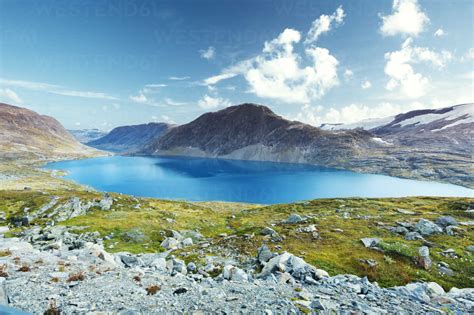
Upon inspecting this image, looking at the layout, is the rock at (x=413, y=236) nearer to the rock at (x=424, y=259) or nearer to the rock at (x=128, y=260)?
the rock at (x=424, y=259)

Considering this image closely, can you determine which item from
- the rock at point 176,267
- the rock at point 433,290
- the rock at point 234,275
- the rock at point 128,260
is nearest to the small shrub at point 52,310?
the rock at point 176,267

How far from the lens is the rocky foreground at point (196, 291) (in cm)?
1384

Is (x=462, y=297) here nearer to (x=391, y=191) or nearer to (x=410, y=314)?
(x=410, y=314)

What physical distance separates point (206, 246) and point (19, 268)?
1875cm

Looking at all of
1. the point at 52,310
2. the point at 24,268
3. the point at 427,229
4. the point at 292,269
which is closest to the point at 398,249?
the point at 427,229

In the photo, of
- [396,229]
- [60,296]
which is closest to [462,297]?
[396,229]

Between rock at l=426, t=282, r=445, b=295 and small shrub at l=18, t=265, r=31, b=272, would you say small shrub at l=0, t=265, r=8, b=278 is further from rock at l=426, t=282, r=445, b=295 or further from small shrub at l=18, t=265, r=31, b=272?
rock at l=426, t=282, r=445, b=295

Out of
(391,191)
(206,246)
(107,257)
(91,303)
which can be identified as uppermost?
(91,303)

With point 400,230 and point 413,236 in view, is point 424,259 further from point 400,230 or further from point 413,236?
point 400,230

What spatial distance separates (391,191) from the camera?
567ft

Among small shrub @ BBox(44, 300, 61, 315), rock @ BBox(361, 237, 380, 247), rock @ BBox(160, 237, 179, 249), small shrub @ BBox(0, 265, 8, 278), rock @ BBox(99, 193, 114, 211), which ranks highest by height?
small shrub @ BBox(44, 300, 61, 315)

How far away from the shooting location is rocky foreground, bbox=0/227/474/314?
13.8 m

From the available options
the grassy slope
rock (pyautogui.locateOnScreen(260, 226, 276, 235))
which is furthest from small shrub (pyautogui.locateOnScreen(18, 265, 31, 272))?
rock (pyautogui.locateOnScreen(260, 226, 276, 235))

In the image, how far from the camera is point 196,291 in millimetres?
16297
